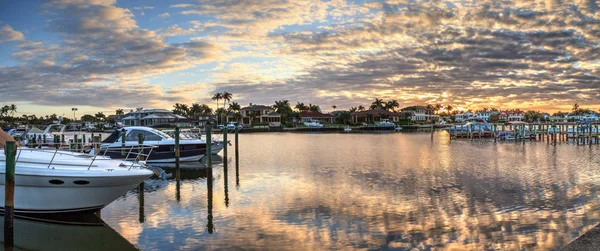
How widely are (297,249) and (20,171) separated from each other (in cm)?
790

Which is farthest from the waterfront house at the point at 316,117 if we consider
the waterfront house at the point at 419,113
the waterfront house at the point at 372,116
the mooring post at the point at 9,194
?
the mooring post at the point at 9,194

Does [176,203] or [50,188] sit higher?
[50,188]

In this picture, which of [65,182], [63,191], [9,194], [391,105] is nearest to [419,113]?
[391,105]

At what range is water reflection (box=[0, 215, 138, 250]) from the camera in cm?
1148

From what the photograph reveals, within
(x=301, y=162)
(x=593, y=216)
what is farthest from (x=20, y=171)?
(x=301, y=162)

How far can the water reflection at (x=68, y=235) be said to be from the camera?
37.7 ft

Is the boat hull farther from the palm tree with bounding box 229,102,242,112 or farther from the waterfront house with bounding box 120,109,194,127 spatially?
the palm tree with bounding box 229,102,242,112

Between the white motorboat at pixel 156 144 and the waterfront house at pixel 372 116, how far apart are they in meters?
111

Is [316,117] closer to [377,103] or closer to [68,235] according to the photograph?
[377,103]

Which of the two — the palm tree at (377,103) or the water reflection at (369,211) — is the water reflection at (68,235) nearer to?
the water reflection at (369,211)

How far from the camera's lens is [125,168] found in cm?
1346

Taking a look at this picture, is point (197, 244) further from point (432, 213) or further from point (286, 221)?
point (432, 213)

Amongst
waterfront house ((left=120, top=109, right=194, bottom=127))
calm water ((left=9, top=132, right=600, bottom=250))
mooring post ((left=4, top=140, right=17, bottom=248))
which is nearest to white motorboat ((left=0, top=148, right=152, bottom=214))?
calm water ((left=9, top=132, right=600, bottom=250))

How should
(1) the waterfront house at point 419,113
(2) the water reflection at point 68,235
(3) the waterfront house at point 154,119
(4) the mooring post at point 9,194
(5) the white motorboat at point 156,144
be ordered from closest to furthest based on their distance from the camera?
(4) the mooring post at point 9,194 → (2) the water reflection at point 68,235 → (5) the white motorboat at point 156,144 → (3) the waterfront house at point 154,119 → (1) the waterfront house at point 419,113
